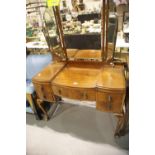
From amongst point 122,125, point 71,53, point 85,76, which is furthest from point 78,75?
point 122,125

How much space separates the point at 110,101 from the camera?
3.20ft

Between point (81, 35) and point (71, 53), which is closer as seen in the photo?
point (81, 35)

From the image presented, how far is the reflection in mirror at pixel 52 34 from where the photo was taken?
1.01 metres

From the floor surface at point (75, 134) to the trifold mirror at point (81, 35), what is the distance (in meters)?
0.39

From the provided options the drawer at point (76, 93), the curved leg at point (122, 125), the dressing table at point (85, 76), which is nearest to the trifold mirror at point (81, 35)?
→ the dressing table at point (85, 76)

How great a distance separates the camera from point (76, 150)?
3.55ft

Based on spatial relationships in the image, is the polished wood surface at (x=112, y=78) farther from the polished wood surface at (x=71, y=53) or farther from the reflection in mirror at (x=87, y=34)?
the polished wood surface at (x=71, y=53)

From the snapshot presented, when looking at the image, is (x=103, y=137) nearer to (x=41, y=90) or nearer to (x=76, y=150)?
(x=76, y=150)

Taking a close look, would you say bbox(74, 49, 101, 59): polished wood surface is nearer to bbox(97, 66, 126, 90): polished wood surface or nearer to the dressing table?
the dressing table

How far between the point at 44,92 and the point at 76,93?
25cm

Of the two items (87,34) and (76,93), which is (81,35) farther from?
(76,93)

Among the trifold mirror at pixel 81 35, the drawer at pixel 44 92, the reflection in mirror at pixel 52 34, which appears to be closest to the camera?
the trifold mirror at pixel 81 35

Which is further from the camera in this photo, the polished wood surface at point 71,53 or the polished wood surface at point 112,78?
the polished wood surface at point 71,53
